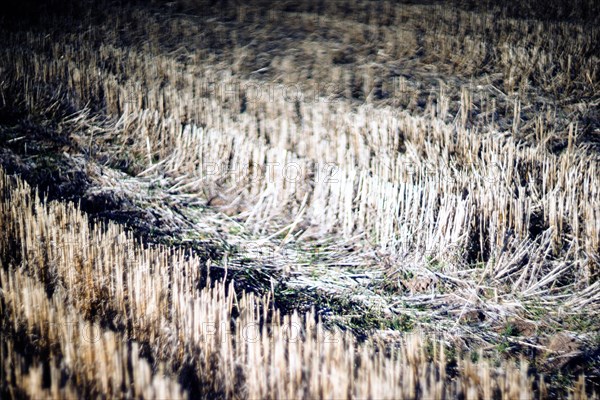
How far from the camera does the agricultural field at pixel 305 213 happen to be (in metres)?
3.11

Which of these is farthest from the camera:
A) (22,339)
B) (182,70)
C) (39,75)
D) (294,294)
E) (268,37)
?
(268,37)

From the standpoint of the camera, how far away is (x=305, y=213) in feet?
17.7

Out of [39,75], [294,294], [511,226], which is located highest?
[39,75]

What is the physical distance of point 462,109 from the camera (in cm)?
671

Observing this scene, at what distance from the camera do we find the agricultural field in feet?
10.2

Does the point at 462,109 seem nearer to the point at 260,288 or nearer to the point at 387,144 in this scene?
the point at 387,144

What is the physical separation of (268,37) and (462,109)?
417cm

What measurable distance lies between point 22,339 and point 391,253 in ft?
8.34

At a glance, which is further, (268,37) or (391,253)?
(268,37)

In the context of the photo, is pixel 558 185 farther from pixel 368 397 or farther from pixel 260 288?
pixel 368 397

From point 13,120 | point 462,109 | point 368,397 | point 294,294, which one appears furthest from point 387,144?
point 13,120

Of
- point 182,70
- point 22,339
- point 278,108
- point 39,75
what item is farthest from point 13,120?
point 22,339

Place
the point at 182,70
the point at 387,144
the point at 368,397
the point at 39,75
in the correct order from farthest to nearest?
the point at 182,70
the point at 39,75
the point at 387,144
the point at 368,397

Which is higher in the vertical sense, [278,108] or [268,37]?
[268,37]
